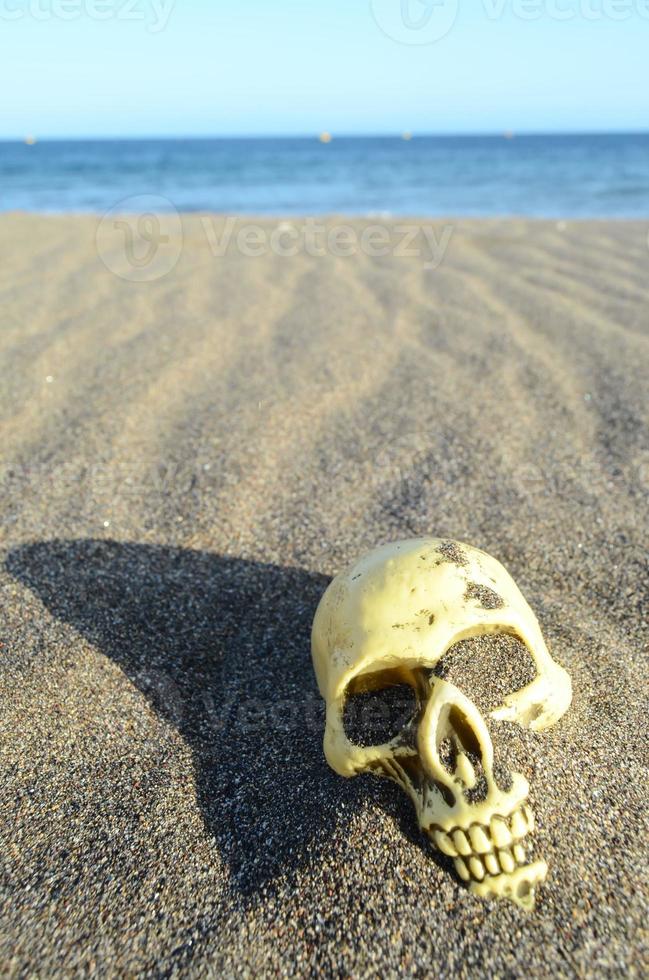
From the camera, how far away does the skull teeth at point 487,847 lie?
1.11 m

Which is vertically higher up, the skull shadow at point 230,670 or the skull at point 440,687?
the skull at point 440,687

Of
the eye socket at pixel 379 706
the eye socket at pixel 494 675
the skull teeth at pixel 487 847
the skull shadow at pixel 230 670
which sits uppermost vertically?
the eye socket at pixel 494 675

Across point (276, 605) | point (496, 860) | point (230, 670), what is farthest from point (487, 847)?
point (276, 605)

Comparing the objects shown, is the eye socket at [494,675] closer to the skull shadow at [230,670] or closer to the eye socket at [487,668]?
the eye socket at [487,668]

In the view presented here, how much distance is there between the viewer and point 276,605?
190cm

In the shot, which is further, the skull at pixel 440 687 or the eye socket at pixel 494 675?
the eye socket at pixel 494 675

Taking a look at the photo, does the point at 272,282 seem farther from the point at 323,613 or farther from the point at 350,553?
the point at 323,613

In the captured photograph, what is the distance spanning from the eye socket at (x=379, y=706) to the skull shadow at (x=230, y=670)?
0.08 metres

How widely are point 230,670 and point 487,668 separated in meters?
0.62

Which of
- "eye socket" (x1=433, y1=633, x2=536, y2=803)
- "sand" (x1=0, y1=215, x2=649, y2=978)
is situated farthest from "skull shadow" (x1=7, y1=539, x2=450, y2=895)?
"eye socket" (x1=433, y1=633, x2=536, y2=803)

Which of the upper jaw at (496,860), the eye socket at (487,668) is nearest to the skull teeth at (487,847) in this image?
the upper jaw at (496,860)

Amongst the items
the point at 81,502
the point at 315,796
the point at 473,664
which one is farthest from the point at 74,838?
the point at 81,502

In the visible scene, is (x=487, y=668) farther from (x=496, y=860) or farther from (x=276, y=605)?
(x=276, y=605)

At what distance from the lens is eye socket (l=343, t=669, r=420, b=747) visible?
52.7 inches
